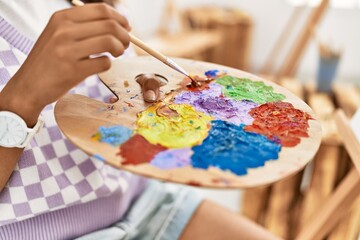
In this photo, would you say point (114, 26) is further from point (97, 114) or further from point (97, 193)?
point (97, 193)

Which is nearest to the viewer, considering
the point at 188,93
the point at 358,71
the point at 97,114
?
the point at 97,114

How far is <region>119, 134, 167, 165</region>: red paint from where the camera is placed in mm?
528

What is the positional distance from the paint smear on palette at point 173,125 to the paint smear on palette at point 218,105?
0.02m

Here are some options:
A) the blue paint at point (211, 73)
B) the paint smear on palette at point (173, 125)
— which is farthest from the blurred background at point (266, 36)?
the paint smear on palette at point (173, 125)

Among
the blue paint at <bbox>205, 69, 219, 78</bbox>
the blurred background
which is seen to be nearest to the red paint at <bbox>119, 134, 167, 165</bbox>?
the blue paint at <bbox>205, 69, 219, 78</bbox>

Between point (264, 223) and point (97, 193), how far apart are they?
32.8 inches

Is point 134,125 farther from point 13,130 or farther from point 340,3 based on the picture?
point 340,3

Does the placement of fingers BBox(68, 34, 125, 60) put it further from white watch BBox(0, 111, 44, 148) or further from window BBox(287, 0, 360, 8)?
window BBox(287, 0, 360, 8)

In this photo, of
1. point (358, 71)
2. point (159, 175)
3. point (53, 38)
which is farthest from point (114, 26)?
point (358, 71)

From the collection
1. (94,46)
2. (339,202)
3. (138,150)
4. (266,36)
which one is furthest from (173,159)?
(266,36)

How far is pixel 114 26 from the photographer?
0.53 m

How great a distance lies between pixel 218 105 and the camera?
683 mm

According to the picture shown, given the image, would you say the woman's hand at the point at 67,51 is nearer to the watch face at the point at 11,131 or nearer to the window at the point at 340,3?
the watch face at the point at 11,131

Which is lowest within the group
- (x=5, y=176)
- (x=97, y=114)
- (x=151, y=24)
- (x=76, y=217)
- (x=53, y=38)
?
(x=151, y=24)
